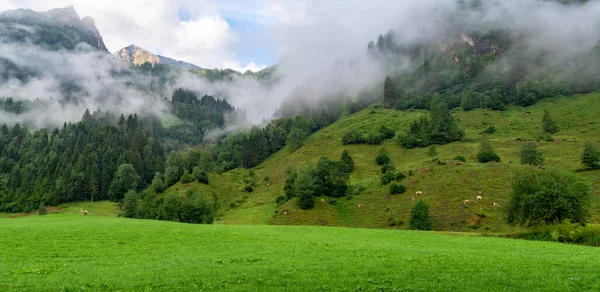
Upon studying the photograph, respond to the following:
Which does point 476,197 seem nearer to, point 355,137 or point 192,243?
point 192,243

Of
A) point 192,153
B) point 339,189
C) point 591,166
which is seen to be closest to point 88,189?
point 192,153

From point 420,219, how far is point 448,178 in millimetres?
30180

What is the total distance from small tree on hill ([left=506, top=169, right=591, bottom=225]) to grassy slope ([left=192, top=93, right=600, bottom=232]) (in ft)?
44.7

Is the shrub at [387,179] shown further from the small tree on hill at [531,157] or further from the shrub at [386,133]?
the shrub at [386,133]

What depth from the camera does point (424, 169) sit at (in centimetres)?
10856

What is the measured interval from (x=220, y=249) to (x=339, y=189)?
78988 millimetres

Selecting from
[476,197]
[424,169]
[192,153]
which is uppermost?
[192,153]

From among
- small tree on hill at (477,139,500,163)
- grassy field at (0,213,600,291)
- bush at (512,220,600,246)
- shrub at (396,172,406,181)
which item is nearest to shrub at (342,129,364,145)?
small tree on hill at (477,139,500,163)

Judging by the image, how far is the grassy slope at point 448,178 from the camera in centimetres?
8425

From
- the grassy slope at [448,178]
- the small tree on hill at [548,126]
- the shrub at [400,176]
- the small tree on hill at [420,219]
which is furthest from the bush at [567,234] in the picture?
the small tree on hill at [548,126]

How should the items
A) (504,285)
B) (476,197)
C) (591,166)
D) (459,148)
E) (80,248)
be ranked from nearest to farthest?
1. (504,285)
2. (80,248)
3. (476,197)
4. (591,166)
5. (459,148)

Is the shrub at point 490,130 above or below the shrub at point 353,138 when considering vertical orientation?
below

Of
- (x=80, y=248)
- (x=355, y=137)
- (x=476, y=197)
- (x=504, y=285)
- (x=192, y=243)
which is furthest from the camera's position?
(x=355, y=137)

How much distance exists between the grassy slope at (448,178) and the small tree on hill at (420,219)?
492 cm
